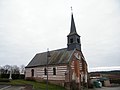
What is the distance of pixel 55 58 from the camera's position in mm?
37656

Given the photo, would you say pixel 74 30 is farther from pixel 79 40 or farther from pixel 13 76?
pixel 13 76

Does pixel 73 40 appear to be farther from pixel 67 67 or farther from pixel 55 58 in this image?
pixel 67 67

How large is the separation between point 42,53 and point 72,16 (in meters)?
12.6

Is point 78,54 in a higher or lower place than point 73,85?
higher

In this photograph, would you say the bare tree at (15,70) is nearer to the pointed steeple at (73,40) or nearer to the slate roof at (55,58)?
the slate roof at (55,58)

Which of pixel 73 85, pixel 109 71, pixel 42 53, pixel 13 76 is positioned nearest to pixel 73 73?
pixel 73 85

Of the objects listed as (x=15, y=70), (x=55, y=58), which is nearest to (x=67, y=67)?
(x=55, y=58)

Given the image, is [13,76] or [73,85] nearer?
[73,85]

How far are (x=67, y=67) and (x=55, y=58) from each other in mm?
5210

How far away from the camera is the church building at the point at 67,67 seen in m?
33.5

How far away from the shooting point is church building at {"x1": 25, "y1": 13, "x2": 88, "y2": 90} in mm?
33469

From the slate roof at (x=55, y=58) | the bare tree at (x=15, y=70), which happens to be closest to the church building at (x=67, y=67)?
the slate roof at (x=55, y=58)

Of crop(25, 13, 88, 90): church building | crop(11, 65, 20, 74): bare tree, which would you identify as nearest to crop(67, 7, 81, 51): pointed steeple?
crop(25, 13, 88, 90): church building

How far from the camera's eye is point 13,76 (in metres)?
43.2
